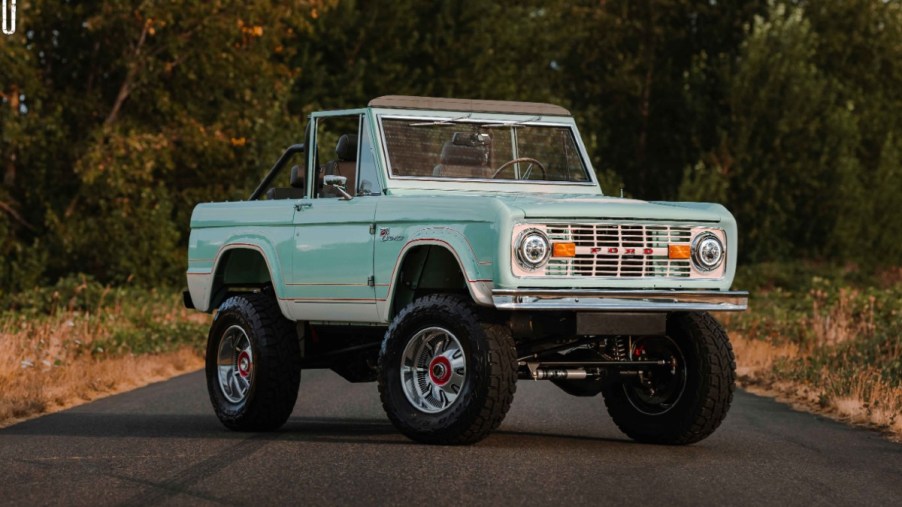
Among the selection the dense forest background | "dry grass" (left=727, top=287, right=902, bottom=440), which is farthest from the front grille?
the dense forest background

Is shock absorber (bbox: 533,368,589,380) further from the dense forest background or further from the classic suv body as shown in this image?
the dense forest background

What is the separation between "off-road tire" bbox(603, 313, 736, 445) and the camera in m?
11.7

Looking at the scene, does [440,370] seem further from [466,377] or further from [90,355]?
[90,355]

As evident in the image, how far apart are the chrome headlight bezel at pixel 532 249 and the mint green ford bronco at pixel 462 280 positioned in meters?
0.01

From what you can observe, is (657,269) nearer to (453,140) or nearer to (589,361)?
(589,361)

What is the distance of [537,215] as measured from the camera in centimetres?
1085

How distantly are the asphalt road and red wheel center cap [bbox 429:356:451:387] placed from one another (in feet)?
1.52

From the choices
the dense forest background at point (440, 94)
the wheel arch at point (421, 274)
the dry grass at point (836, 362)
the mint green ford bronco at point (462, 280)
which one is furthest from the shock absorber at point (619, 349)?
the dense forest background at point (440, 94)

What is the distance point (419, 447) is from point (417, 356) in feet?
2.03

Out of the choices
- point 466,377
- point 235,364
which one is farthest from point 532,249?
point 235,364

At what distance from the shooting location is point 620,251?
36.9ft

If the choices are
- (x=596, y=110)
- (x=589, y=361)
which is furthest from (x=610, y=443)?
(x=596, y=110)

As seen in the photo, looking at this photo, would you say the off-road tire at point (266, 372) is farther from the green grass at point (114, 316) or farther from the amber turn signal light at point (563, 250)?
the green grass at point (114, 316)

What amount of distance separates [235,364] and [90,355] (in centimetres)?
A: 707
